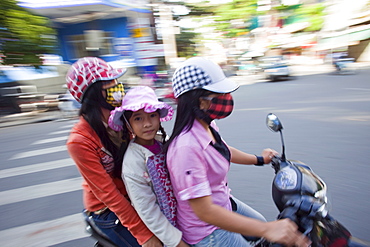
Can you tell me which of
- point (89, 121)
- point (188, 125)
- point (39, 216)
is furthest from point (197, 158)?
point (39, 216)

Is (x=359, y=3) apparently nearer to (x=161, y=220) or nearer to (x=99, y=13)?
(x=99, y=13)

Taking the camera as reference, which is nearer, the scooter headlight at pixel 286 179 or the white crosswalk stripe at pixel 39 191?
the scooter headlight at pixel 286 179

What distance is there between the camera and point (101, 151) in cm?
149

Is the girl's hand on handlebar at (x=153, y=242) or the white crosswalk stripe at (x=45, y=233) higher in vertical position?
the girl's hand on handlebar at (x=153, y=242)

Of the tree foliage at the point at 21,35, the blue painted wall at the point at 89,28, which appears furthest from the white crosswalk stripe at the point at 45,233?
the blue painted wall at the point at 89,28

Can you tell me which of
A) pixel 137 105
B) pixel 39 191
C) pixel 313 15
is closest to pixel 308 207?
pixel 137 105

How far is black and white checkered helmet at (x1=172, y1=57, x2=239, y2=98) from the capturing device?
1.27 metres

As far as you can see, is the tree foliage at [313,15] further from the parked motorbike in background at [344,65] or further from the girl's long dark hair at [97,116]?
the girl's long dark hair at [97,116]

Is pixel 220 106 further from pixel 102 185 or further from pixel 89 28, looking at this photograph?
pixel 89 28

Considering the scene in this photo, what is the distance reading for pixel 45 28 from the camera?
10086mm

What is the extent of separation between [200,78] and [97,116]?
62 centimetres

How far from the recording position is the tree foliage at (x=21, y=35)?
917 cm

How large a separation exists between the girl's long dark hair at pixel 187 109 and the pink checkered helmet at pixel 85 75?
0.48 m

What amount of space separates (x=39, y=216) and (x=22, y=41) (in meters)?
8.45
